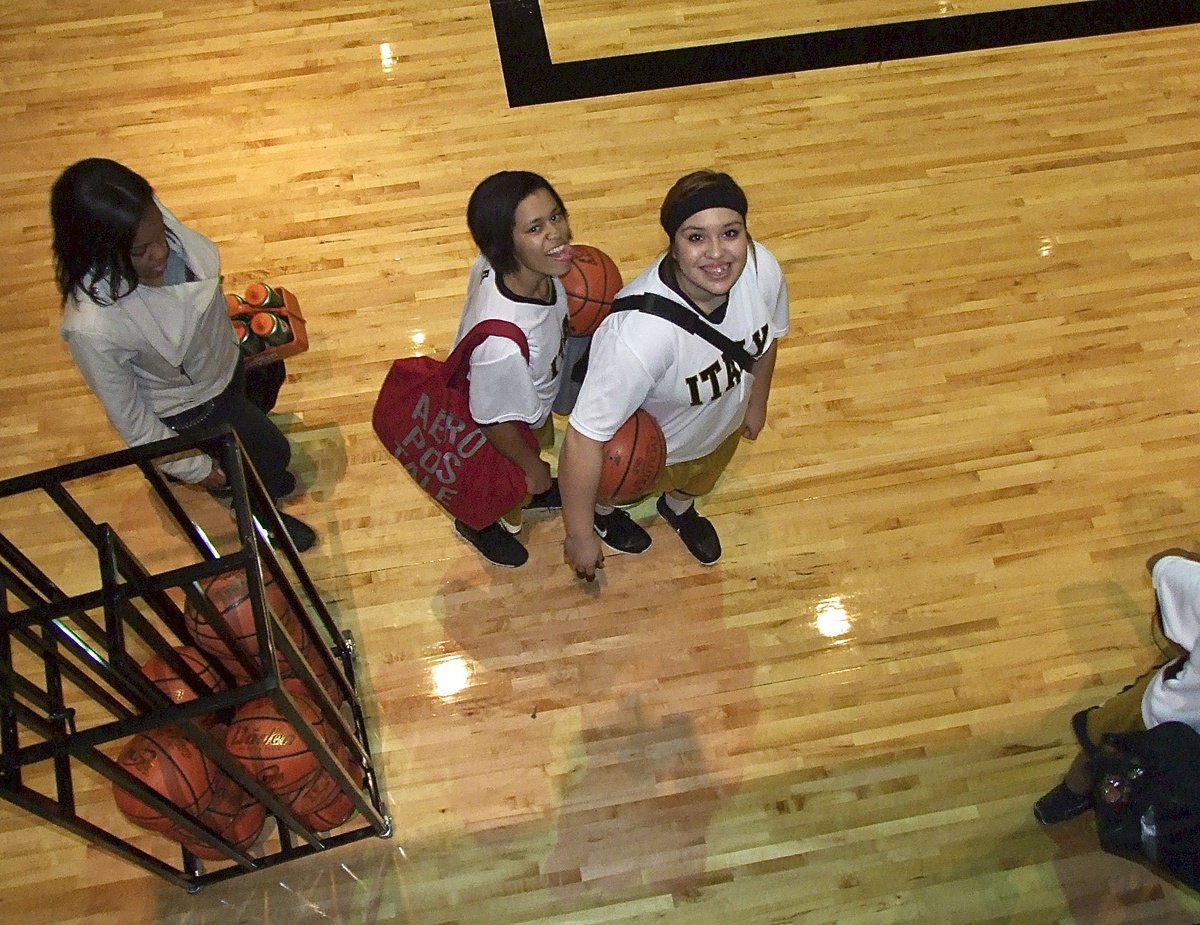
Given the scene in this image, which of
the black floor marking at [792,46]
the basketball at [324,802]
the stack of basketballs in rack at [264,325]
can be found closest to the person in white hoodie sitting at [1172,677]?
the basketball at [324,802]

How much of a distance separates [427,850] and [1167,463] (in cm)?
286

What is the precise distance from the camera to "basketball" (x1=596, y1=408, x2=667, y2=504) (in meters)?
2.29

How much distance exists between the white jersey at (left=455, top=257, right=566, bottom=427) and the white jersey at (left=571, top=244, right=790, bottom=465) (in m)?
0.14

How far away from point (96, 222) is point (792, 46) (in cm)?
338

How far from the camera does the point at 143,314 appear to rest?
2.20m

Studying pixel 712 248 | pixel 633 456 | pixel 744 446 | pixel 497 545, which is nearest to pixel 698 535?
pixel 744 446

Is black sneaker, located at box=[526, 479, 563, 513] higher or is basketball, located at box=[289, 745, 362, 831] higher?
black sneaker, located at box=[526, 479, 563, 513]

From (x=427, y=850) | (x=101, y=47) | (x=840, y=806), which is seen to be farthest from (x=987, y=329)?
(x=101, y=47)

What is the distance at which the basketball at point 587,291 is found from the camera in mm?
2420

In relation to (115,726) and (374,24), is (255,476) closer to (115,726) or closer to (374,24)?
(115,726)

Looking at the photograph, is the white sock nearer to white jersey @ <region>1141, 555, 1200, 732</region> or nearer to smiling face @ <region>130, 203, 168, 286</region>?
white jersey @ <region>1141, 555, 1200, 732</region>

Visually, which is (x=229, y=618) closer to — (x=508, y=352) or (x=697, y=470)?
(x=508, y=352)

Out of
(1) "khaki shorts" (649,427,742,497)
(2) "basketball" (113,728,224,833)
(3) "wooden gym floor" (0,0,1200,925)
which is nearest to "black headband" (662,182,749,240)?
(1) "khaki shorts" (649,427,742,497)

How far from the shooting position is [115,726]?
1553 millimetres
